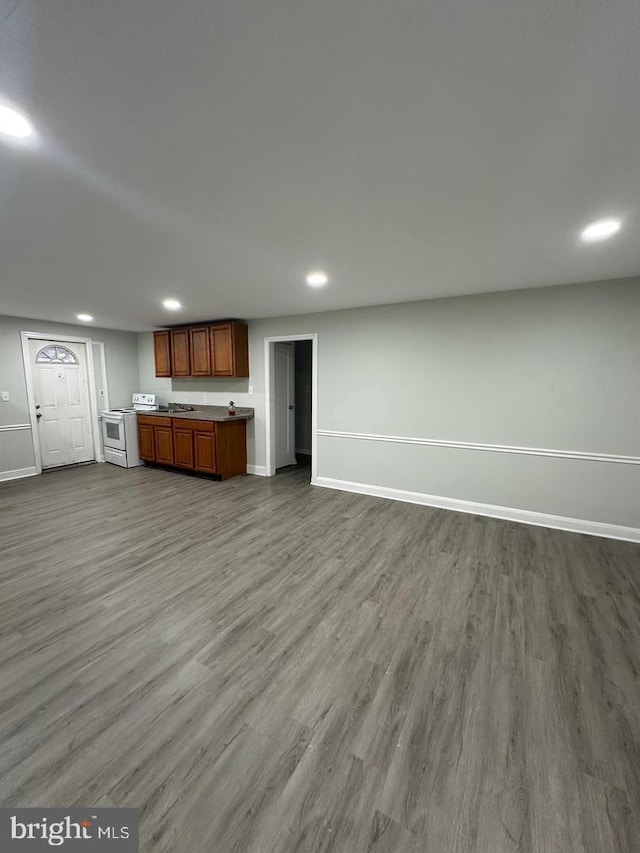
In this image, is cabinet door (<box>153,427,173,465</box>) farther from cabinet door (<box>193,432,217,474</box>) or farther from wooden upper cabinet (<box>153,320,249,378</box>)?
wooden upper cabinet (<box>153,320,249,378</box>)

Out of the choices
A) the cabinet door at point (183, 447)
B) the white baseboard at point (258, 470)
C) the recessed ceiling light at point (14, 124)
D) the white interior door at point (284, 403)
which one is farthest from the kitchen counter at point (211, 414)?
the recessed ceiling light at point (14, 124)

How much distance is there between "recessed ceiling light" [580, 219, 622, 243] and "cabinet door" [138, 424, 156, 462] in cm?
589

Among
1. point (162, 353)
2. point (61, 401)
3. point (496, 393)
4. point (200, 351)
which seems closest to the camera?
point (496, 393)

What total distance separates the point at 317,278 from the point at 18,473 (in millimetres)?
5409

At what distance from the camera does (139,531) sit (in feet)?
10.9

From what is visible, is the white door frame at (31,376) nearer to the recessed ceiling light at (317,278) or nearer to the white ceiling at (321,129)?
the white ceiling at (321,129)

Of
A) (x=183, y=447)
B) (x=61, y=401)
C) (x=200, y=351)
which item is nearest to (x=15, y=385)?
(x=61, y=401)

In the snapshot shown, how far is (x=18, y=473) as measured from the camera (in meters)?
5.13

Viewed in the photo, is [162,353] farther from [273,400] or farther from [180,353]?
[273,400]

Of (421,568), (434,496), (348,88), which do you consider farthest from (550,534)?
(348,88)

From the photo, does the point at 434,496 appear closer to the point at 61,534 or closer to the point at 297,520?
the point at 297,520

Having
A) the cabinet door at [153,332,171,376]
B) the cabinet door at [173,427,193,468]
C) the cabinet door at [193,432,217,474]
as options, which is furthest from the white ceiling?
the cabinet door at [153,332,171,376]

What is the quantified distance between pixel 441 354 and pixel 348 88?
3.11 m

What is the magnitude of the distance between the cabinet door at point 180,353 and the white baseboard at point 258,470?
184 cm
